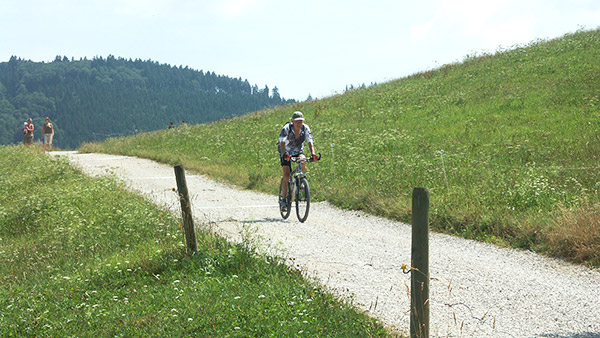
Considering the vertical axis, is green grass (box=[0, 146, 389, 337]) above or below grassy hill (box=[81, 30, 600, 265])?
below

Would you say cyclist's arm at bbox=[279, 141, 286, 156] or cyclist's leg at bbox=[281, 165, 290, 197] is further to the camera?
cyclist's leg at bbox=[281, 165, 290, 197]

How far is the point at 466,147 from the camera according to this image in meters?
18.6

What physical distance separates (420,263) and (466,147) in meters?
15.2

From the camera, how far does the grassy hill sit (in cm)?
1038

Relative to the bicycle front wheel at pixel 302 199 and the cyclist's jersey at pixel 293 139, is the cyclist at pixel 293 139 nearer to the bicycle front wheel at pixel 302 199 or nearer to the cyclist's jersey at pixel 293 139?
the cyclist's jersey at pixel 293 139

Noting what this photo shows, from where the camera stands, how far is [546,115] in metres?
21.3

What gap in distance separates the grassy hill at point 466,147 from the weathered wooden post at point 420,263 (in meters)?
4.79

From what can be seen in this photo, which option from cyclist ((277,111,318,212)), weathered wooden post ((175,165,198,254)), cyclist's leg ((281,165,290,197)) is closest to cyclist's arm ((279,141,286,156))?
cyclist ((277,111,318,212))

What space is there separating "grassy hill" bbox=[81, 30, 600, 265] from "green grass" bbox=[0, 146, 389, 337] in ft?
14.9

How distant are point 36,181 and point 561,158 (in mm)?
15987

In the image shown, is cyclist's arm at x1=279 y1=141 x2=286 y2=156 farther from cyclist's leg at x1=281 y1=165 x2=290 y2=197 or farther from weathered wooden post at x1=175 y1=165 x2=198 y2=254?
weathered wooden post at x1=175 y1=165 x2=198 y2=254

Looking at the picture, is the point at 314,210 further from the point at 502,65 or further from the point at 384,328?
the point at 502,65

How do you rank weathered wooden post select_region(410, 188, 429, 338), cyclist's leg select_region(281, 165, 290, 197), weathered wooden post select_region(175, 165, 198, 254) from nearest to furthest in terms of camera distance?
weathered wooden post select_region(410, 188, 429, 338), weathered wooden post select_region(175, 165, 198, 254), cyclist's leg select_region(281, 165, 290, 197)

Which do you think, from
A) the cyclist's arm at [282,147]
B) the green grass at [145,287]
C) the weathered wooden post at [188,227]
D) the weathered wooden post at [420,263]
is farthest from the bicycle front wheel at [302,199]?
the weathered wooden post at [420,263]
